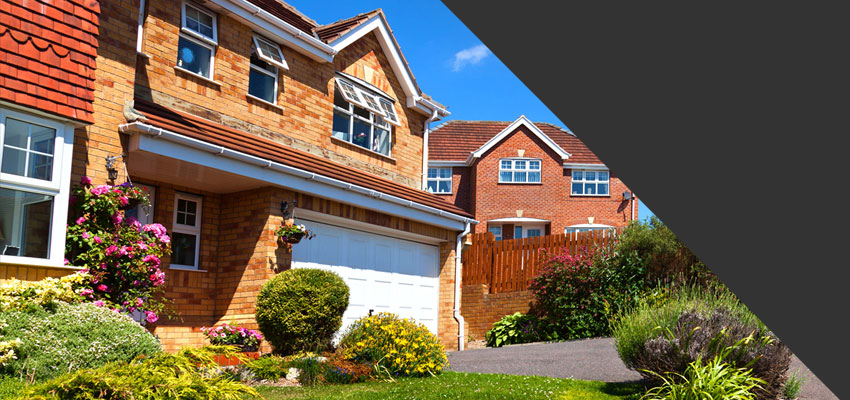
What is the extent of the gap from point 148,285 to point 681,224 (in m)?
10.0

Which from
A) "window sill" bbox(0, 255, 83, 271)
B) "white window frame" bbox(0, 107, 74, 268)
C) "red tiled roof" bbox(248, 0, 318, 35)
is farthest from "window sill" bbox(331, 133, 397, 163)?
"window sill" bbox(0, 255, 83, 271)

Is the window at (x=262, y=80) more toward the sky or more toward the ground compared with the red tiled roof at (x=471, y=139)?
more toward the ground

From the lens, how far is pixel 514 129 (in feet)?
107

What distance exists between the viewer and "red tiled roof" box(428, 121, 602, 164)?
1328 inches

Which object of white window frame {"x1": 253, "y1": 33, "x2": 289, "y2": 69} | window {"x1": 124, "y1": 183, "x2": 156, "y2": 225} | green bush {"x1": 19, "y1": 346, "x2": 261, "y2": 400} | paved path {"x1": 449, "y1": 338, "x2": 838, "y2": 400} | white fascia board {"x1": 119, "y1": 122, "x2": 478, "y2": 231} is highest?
white window frame {"x1": 253, "y1": 33, "x2": 289, "y2": 69}

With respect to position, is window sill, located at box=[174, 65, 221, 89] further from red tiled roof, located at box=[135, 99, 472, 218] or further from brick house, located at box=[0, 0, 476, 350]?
red tiled roof, located at box=[135, 99, 472, 218]

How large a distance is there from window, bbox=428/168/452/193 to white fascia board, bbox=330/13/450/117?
49.1 ft

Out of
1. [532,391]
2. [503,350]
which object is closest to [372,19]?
[503,350]

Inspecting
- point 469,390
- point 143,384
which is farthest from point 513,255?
point 143,384

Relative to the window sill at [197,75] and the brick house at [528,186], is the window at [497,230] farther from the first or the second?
the window sill at [197,75]

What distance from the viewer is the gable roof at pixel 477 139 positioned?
108 feet

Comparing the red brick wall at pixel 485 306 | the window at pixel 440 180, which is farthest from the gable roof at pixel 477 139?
the red brick wall at pixel 485 306
